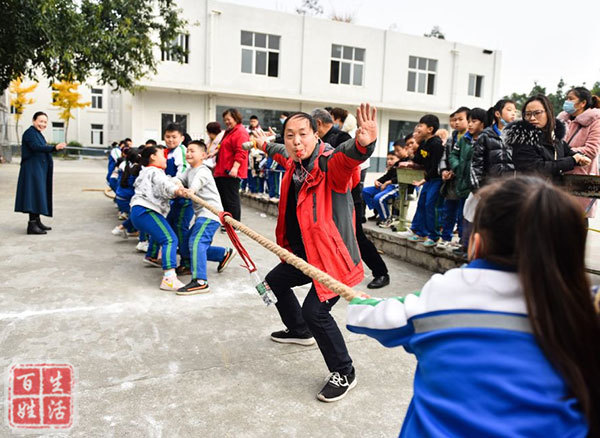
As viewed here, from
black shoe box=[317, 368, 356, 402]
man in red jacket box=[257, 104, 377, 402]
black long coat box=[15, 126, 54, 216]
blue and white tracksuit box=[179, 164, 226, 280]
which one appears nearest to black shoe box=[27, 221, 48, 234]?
black long coat box=[15, 126, 54, 216]

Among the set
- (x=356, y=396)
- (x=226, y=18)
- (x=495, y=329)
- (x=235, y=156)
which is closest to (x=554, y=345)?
(x=495, y=329)

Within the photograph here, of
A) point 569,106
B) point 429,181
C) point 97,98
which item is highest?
point 97,98

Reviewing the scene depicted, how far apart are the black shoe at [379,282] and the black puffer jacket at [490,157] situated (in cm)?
125

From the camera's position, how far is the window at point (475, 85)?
77.7 feet

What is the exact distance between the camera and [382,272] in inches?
187

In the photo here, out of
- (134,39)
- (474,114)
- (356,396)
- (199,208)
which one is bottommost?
(356,396)

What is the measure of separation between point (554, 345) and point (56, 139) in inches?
1609

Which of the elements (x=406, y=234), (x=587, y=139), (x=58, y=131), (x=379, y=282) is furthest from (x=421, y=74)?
(x=58, y=131)

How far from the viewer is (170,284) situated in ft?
14.5

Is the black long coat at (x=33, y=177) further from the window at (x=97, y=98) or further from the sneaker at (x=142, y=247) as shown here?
the window at (x=97, y=98)

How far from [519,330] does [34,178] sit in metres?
7.18

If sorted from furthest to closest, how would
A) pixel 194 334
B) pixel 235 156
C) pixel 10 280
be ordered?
pixel 235 156 → pixel 10 280 → pixel 194 334

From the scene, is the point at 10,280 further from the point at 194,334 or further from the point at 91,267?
the point at 194,334

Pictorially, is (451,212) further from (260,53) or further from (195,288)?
(260,53)
